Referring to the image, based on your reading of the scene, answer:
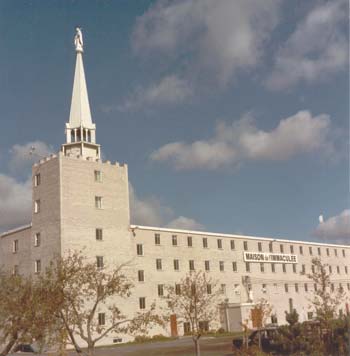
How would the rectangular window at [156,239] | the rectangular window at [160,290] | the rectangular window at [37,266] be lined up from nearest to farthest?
the rectangular window at [37,266]
the rectangular window at [160,290]
the rectangular window at [156,239]

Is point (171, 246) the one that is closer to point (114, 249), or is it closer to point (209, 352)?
point (114, 249)

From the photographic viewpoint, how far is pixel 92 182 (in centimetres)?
5256

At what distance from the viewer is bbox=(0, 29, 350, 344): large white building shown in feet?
165

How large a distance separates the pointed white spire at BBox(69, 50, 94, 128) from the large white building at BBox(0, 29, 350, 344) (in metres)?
0.11

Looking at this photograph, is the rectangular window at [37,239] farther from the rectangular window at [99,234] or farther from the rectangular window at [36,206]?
the rectangular window at [99,234]

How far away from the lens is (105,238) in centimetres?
5197

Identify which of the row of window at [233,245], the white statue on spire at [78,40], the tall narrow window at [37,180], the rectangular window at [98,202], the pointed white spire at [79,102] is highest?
the white statue on spire at [78,40]

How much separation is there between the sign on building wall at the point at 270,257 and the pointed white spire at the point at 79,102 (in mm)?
27422

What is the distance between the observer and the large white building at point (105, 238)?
50.4 metres

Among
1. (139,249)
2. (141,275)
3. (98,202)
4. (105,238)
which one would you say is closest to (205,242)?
(139,249)

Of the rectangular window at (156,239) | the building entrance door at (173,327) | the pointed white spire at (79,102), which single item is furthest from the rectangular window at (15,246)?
the building entrance door at (173,327)

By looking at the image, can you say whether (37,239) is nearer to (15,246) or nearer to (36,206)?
(36,206)

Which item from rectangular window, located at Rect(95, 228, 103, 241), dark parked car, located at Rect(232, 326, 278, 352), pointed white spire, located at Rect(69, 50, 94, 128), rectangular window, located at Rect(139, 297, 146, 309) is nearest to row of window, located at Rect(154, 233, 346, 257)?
rectangular window, located at Rect(139, 297, 146, 309)

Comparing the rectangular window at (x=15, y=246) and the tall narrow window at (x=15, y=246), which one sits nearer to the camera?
the tall narrow window at (x=15, y=246)
